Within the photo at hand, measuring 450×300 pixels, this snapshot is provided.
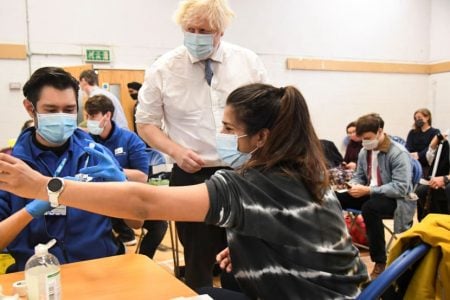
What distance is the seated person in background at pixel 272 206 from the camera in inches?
44.5

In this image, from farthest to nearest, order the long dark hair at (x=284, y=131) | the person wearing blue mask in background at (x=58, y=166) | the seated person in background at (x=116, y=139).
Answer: the seated person in background at (x=116, y=139), the person wearing blue mask in background at (x=58, y=166), the long dark hair at (x=284, y=131)

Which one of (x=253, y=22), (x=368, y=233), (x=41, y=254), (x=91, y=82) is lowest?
(x=368, y=233)

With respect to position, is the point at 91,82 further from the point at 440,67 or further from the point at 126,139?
the point at 440,67

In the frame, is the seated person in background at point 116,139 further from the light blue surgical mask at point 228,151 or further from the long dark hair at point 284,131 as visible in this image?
the long dark hair at point 284,131

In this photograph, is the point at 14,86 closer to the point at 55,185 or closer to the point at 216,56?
the point at 216,56

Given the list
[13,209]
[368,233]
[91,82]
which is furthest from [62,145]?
[91,82]

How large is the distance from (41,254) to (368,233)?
300cm

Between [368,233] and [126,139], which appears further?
[368,233]

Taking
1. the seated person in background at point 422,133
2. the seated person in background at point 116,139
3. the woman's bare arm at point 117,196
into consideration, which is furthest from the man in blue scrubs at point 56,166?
the seated person in background at point 422,133

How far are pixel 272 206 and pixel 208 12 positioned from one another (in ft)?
3.60

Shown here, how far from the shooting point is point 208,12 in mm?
1930

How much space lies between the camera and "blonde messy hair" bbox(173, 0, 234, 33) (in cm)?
191

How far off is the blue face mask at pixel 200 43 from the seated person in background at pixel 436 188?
295cm

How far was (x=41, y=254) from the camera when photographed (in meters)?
1.18
